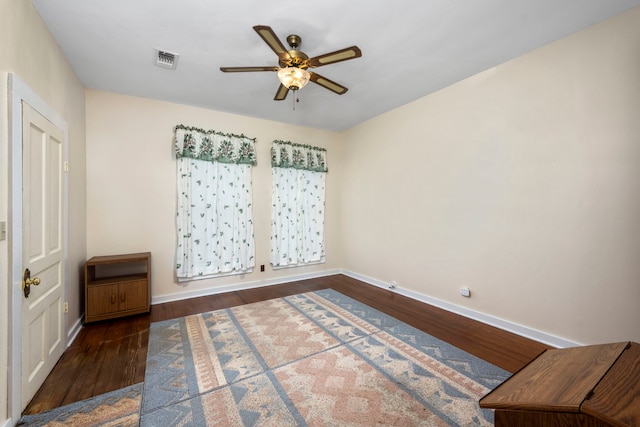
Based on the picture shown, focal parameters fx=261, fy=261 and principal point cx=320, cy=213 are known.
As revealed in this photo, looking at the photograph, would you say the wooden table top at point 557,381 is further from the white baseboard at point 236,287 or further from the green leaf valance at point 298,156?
the green leaf valance at point 298,156

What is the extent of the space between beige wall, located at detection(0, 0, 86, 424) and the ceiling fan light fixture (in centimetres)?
166

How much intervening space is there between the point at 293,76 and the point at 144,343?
2.82 meters

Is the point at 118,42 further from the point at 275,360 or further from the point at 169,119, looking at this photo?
the point at 275,360

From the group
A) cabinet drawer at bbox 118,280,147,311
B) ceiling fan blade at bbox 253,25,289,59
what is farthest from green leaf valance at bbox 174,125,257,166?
ceiling fan blade at bbox 253,25,289,59

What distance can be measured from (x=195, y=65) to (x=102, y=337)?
2.93 metres

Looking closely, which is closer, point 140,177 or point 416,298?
point 140,177

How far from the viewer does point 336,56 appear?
202 centimetres

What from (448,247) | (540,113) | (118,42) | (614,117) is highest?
(118,42)

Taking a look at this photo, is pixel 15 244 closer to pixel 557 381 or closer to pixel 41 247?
pixel 41 247

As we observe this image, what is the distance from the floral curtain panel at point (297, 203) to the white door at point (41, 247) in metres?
2.62

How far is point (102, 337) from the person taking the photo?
8.61ft

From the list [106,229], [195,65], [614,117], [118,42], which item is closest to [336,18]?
[195,65]

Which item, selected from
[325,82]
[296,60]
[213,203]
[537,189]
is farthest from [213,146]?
[537,189]

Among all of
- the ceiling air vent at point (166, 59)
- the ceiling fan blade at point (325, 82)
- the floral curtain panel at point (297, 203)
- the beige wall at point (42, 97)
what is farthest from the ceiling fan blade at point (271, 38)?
the floral curtain panel at point (297, 203)
